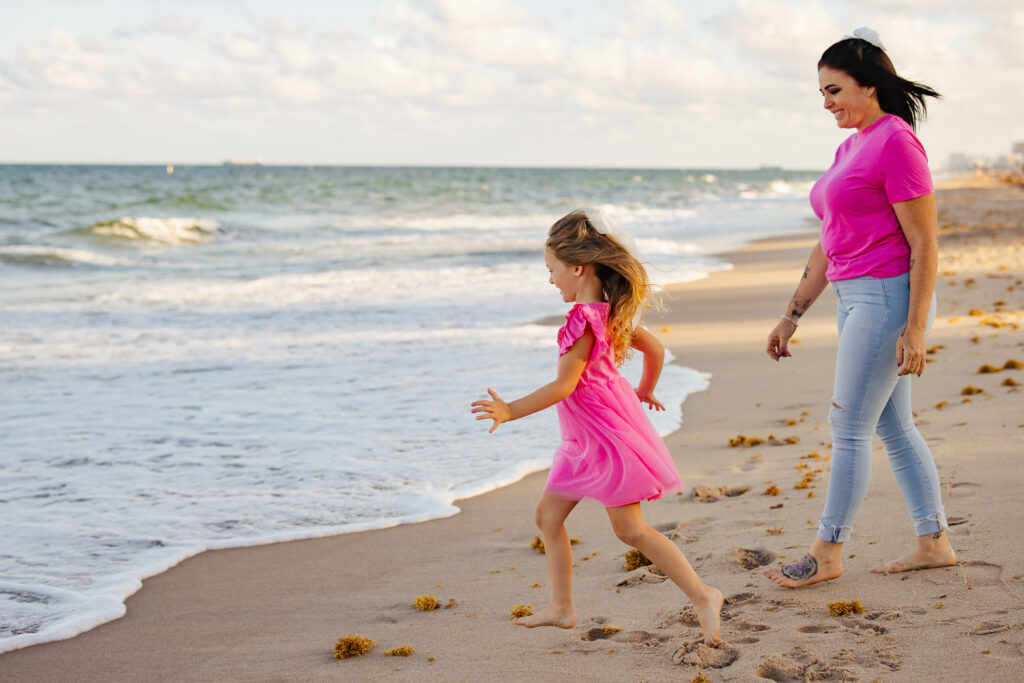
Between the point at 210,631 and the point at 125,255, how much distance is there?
18.8 meters

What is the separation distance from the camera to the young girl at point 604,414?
8.81ft

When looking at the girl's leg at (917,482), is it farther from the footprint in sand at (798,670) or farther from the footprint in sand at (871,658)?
the footprint in sand at (798,670)

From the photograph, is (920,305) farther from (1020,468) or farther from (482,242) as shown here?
(482,242)

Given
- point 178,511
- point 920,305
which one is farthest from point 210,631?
point 920,305

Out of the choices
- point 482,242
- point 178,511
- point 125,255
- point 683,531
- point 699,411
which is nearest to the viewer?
point 683,531

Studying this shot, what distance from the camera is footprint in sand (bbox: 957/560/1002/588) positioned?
294 cm

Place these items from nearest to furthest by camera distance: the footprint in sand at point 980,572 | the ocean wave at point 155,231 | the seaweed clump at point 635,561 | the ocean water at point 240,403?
the footprint in sand at point 980,572 < the seaweed clump at point 635,561 < the ocean water at point 240,403 < the ocean wave at point 155,231

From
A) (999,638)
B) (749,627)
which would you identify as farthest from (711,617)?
(999,638)

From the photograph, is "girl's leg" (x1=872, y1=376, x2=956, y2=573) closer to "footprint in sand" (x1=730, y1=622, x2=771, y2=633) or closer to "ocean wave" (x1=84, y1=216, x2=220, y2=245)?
"footprint in sand" (x1=730, y1=622, x2=771, y2=633)

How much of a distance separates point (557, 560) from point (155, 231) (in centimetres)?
2406

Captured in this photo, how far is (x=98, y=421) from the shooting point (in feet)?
19.9

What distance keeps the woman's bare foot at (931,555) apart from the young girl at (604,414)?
80 cm

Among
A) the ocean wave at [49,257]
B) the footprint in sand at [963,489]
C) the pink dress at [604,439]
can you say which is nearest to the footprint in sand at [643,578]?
the pink dress at [604,439]

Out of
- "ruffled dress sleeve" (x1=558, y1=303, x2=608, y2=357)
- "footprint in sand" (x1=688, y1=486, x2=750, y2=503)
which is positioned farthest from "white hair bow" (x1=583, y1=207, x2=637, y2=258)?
"footprint in sand" (x1=688, y1=486, x2=750, y2=503)
